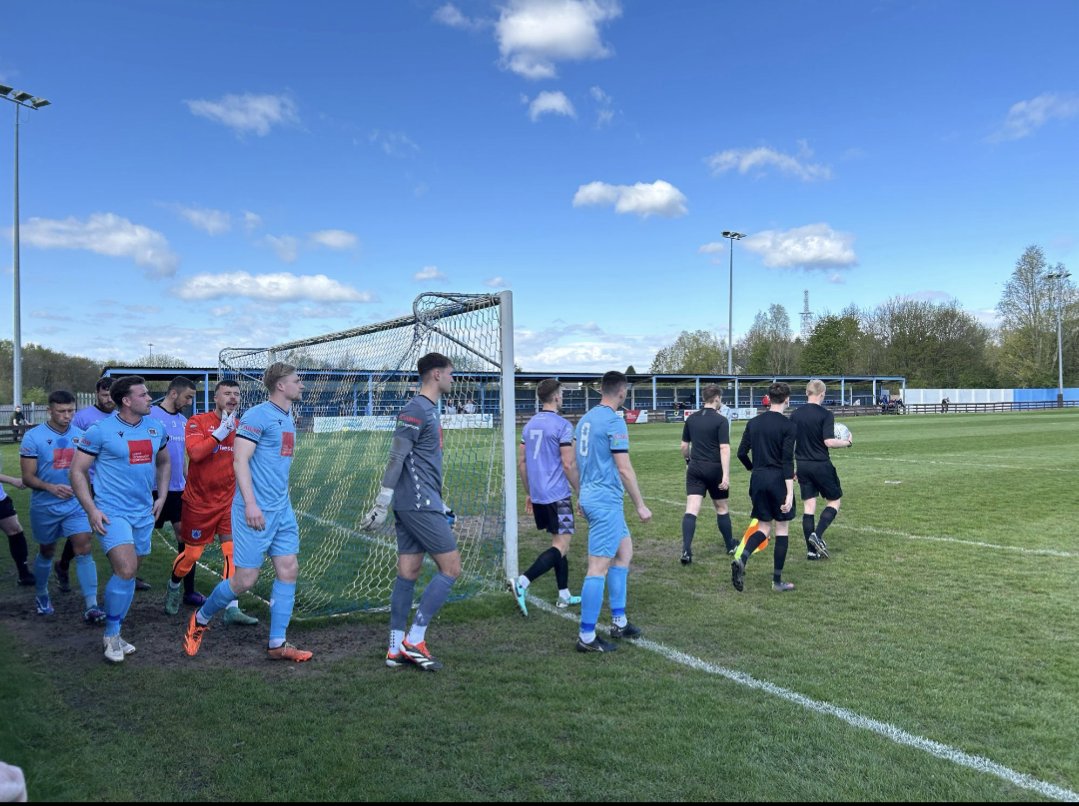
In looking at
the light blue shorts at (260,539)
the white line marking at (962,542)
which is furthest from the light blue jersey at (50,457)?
the white line marking at (962,542)

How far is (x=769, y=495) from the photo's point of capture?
6.93 m

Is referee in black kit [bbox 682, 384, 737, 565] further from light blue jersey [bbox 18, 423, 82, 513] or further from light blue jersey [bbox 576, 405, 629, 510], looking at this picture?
light blue jersey [bbox 18, 423, 82, 513]

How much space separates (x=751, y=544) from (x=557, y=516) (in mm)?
2092

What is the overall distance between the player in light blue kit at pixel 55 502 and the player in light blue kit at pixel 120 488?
2.98 feet

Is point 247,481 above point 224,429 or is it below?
below

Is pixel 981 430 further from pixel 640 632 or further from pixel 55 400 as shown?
pixel 55 400

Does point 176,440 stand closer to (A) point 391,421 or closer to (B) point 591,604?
(A) point 391,421

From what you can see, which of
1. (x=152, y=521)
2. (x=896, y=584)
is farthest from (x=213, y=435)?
(x=896, y=584)

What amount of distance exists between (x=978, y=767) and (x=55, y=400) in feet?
24.2

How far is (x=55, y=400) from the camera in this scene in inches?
256

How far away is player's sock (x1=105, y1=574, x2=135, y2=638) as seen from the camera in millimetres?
5086

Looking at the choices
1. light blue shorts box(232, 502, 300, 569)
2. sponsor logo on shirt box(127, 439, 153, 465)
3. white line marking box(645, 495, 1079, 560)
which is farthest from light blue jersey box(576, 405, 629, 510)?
white line marking box(645, 495, 1079, 560)

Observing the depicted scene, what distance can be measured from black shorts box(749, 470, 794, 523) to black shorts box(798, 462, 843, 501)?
162 centimetres

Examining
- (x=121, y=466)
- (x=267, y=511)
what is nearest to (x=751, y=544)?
(x=267, y=511)
